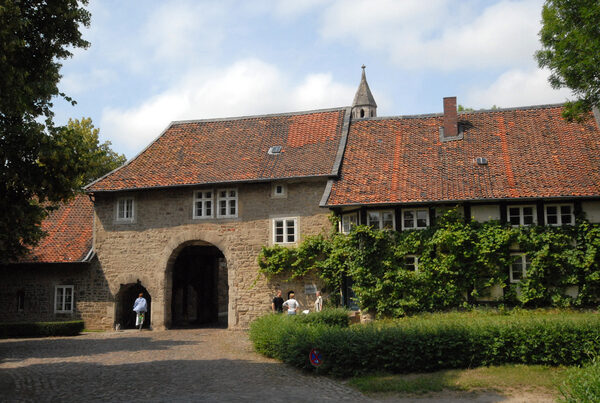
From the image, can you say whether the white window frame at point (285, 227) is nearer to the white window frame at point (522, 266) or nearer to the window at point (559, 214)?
the white window frame at point (522, 266)

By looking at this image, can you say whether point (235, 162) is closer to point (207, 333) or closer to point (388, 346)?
point (207, 333)

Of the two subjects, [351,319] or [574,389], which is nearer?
[574,389]

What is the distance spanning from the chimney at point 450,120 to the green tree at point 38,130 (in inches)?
637

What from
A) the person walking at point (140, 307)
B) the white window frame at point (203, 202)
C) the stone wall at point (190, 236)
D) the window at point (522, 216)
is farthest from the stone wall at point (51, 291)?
the window at point (522, 216)

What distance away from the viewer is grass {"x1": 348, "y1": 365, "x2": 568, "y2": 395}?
12055 mm

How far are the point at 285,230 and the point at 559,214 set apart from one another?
10519 millimetres

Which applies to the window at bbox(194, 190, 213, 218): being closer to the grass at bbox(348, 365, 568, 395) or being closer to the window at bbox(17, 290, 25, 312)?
the window at bbox(17, 290, 25, 312)

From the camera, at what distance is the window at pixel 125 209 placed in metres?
26.3

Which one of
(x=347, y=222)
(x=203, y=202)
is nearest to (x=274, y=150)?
(x=203, y=202)

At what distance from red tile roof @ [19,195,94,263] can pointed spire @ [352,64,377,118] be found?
84.6ft

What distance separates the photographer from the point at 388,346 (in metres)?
13.5

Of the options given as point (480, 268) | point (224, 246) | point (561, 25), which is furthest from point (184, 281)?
point (561, 25)

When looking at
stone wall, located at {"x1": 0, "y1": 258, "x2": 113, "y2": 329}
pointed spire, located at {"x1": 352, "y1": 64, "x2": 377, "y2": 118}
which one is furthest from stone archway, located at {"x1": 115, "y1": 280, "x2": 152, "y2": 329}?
pointed spire, located at {"x1": 352, "y1": 64, "x2": 377, "y2": 118}

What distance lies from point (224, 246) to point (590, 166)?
14768mm
